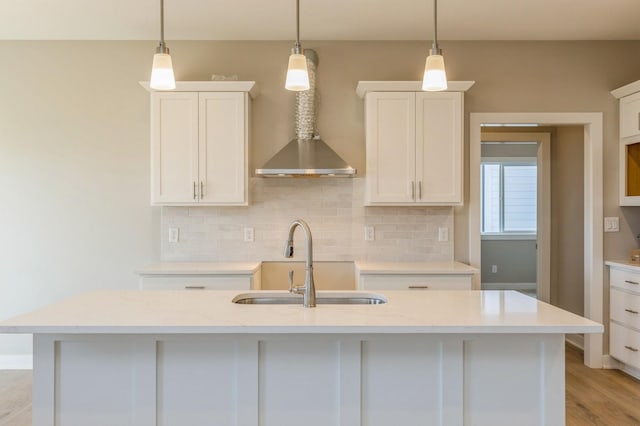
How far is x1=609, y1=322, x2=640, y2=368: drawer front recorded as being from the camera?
339cm

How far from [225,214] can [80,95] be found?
1600 millimetres

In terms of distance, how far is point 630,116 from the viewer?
3.62 metres

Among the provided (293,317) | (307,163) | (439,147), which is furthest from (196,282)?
(439,147)

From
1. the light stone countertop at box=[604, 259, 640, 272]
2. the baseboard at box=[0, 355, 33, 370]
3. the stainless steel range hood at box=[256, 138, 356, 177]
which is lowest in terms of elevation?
the baseboard at box=[0, 355, 33, 370]

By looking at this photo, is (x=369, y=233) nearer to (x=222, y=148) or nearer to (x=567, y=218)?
(x=222, y=148)

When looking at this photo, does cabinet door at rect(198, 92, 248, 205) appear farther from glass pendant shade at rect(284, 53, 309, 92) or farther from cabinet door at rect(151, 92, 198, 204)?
glass pendant shade at rect(284, 53, 309, 92)

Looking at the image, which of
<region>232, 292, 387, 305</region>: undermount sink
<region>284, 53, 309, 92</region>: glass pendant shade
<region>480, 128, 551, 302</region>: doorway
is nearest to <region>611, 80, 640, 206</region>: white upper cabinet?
<region>232, 292, 387, 305</region>: undermount sink

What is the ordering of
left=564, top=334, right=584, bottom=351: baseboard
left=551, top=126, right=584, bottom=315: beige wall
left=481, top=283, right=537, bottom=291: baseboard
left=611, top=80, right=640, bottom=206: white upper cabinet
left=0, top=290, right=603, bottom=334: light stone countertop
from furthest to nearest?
left=481, top=283, right=537, bottom=291: baseboard → left=551, top=126, right=584, bottom=315: beige wall → left=564, top=334, right=584, bottom=351: baseboard → left=611, top=80, right=640, bottom=206: white upper cabinet → left=0, top=290, right=603, bottom=334: light stone countertop

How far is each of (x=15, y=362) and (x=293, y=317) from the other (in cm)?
326

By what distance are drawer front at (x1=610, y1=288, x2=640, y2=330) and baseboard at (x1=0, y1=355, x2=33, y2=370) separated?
4846 mm

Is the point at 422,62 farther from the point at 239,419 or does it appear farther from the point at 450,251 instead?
the point at 239,419

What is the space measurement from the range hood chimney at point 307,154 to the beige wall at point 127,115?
0.18 meters

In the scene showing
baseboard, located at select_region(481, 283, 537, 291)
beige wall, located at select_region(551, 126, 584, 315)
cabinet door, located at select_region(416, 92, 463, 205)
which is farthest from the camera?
baseboard, located at select_region(481, 283, 537, 291)

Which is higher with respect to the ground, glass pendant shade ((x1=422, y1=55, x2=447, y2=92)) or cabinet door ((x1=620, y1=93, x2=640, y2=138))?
cabinet door ((x1=620, y1=93, x2=640, y2=138))
